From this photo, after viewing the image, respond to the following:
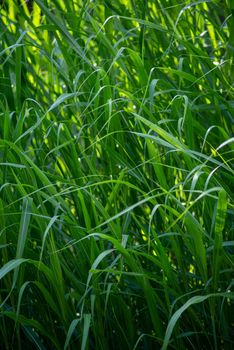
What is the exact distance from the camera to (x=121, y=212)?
1625mm

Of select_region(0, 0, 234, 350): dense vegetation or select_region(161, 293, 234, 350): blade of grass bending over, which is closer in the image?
select_region(161, 293, 234, 350): blade of grass bending over

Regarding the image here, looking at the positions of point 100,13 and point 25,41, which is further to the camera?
point 100,13

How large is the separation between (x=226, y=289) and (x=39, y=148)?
1.81ft

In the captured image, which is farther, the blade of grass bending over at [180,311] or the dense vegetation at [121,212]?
the dense vegetation at [121,212]

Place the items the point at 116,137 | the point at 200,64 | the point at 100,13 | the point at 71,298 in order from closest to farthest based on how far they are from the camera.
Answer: the point at 71,298, the point at 116,137, the point at 200,64, the point at 100,13

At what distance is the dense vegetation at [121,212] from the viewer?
1.74 metres

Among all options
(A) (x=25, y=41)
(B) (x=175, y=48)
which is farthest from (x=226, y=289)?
(A) (x=25, y=41)

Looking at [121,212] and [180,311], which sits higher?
[121,212]

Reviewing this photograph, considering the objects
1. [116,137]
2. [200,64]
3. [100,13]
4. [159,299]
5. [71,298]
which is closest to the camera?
[159,299]

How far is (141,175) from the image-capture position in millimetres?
1936

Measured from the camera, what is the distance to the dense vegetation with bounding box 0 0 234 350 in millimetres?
1744

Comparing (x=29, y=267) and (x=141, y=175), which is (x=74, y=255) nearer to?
(x=29, y=267)

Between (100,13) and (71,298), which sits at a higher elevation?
(100,13)

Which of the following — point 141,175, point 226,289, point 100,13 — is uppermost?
point 100,13
